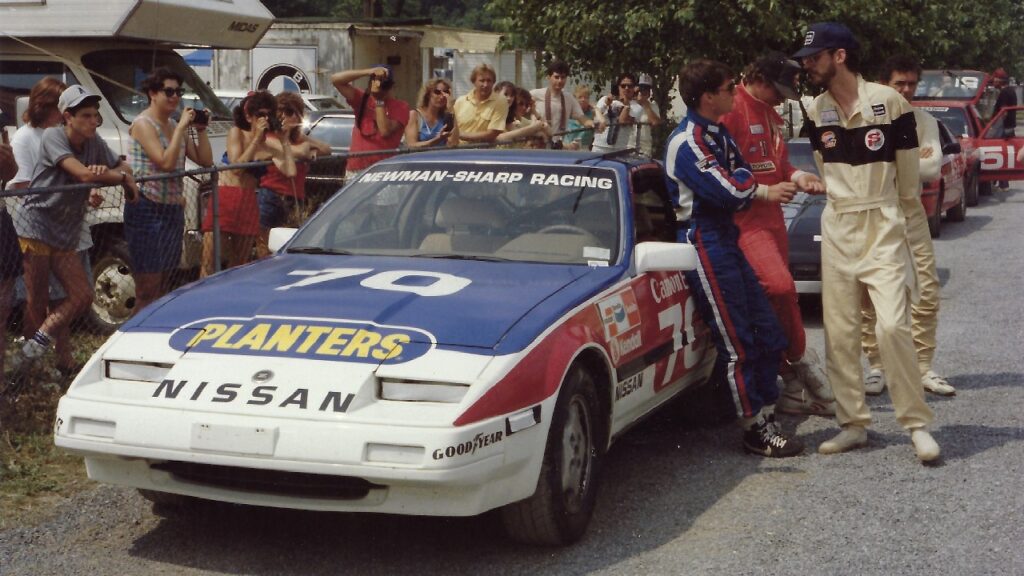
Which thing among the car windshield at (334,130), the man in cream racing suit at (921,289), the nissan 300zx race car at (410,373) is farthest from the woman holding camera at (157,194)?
the car windshield at (334,130)

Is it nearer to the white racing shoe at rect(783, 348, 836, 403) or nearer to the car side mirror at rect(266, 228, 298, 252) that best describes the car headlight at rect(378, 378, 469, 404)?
the car side mirror at rect(266, 228, 298, 252)

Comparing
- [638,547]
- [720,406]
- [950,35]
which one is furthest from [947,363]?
[950,35]

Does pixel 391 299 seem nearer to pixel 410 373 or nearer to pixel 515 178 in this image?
pixel 410 373

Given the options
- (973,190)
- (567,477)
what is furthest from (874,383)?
(973,190)

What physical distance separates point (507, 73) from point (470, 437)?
39.1 m

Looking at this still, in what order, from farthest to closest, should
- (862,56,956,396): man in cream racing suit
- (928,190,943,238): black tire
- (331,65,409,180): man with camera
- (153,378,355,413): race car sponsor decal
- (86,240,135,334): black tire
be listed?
(928,190,943,238): black tire < (331,65,409,180): man with camera < (86,240,135,334): black tire < (862,56,956,396): man in cream racing suit < (153,378,355,413): race car sponsor decal

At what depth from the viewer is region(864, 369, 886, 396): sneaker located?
7.85m

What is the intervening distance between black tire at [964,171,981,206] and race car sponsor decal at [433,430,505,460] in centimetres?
1761

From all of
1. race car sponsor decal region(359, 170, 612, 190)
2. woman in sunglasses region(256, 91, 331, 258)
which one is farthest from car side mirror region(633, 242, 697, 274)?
woman in sunglasses region(256, 91, 331, 258)

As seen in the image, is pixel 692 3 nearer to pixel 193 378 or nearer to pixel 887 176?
pixel 887 176

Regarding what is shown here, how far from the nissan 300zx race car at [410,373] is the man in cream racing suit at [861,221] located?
3.10ft

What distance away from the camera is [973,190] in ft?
69.9

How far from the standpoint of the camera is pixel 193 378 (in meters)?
4.75

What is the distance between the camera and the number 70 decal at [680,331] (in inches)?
245
